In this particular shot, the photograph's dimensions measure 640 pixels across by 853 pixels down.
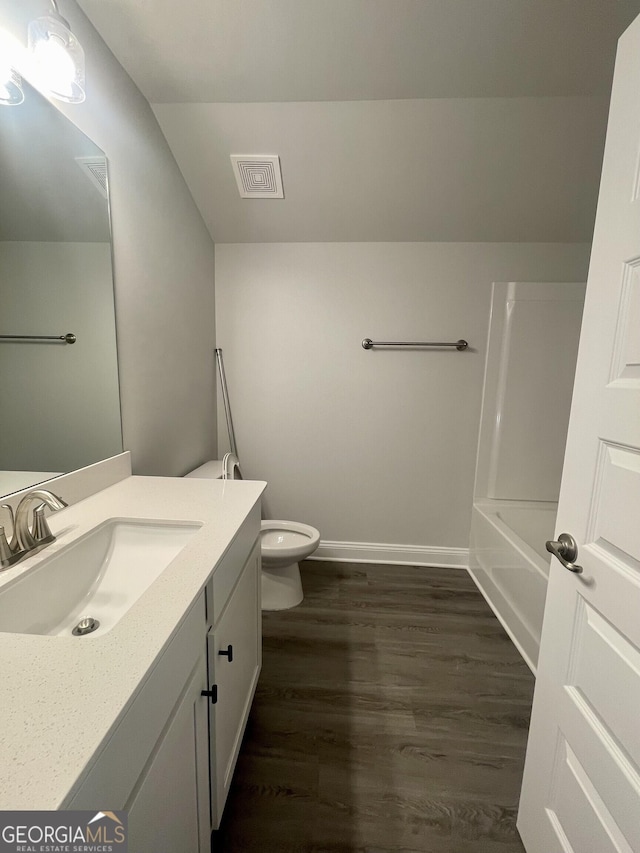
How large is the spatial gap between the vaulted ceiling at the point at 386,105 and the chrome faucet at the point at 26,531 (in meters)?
1.54

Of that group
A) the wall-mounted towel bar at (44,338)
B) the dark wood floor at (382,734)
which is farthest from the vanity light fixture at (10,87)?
the dark wood floor at (382,734)

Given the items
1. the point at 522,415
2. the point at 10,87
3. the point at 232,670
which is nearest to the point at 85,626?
the point at 232,670

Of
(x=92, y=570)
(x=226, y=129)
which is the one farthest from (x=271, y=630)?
(x=226, y=129)

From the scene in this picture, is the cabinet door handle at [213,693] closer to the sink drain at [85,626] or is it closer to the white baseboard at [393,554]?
the sink drain at [85,626]

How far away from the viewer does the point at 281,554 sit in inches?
74.6

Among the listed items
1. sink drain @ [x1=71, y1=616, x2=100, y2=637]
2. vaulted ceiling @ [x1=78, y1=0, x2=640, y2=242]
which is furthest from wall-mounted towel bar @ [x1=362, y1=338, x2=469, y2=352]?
sink drain @ [x1=71, y1=616, x2=100, y2=637]

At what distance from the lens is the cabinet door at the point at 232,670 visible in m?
0.94

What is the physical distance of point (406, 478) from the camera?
98.6 inches

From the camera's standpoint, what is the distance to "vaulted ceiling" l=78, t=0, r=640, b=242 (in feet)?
4.25

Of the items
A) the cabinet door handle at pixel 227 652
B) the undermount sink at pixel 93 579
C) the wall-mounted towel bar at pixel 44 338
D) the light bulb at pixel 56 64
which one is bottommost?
the cabinet door handle at pixel 227 652

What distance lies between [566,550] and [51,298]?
4.83ft

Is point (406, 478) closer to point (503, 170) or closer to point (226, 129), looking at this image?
point (503, 170)

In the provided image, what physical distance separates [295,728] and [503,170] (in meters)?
2.52

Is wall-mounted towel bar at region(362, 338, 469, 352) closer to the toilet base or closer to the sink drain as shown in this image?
the toilet base
